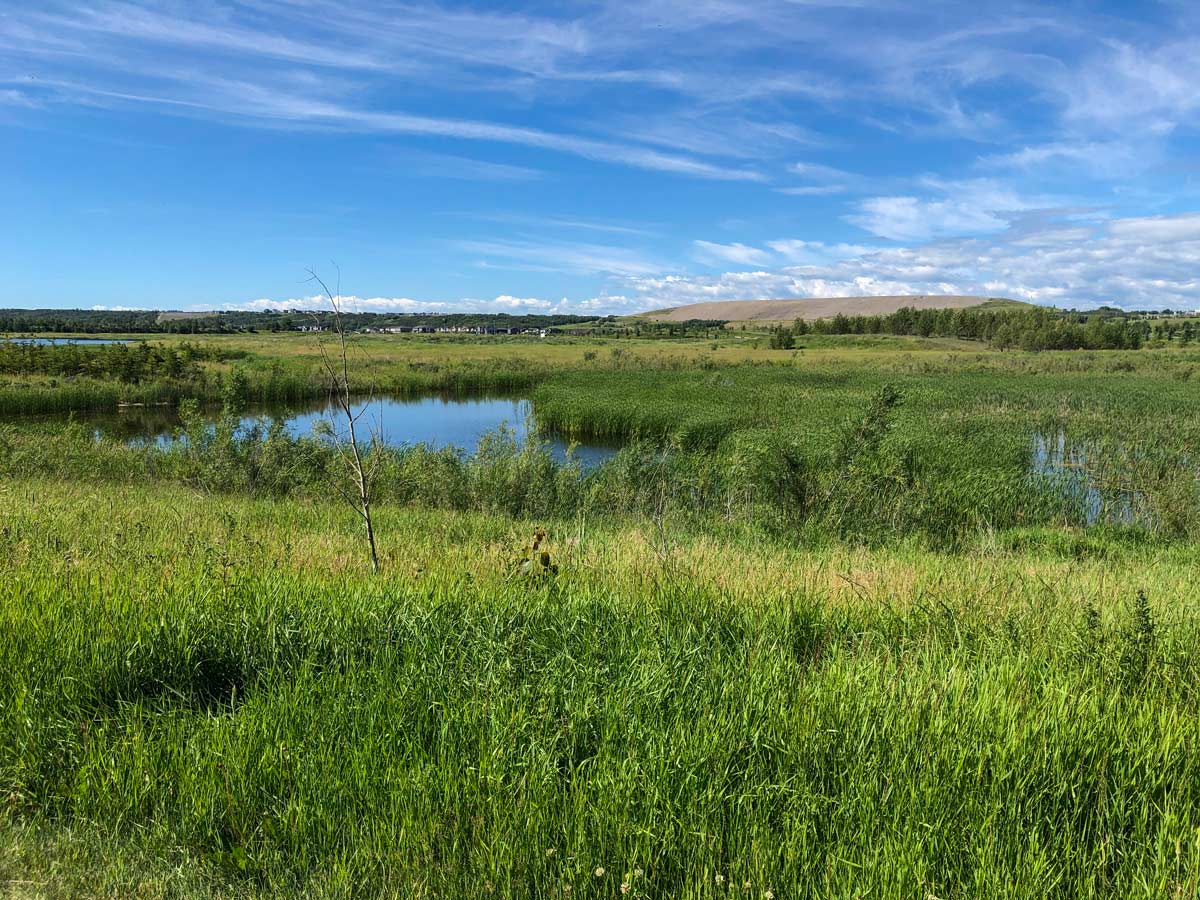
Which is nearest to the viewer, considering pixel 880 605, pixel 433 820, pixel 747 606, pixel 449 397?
pixel 433 820

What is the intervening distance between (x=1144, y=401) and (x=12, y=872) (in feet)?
147

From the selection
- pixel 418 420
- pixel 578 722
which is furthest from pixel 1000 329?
pixel 578 722

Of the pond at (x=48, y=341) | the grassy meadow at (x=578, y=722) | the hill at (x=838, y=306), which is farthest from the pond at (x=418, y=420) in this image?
the hill at (x=838, y=306)

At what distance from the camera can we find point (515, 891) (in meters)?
2.39

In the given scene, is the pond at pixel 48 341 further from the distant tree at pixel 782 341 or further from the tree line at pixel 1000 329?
the tree line at pixel 1000 329

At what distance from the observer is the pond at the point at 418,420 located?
1366 inches

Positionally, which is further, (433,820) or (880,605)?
(880,605)

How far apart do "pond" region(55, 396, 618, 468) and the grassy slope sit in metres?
25.6

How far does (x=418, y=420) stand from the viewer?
46531 mm

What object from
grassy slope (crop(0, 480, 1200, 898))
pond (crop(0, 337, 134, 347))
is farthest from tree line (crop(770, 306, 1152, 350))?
grassy slope (crop(0, 480, 1200, 898))

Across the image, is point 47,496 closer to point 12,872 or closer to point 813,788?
point 12,872

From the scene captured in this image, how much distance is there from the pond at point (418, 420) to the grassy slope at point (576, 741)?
25.6m

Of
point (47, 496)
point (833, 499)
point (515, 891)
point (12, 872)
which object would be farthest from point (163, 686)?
point (833, 499)

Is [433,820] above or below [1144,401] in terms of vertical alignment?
below
